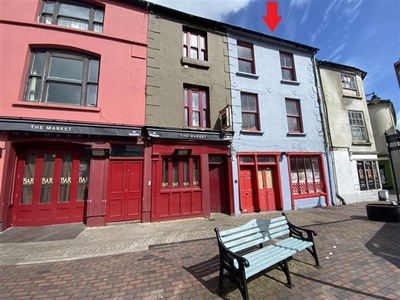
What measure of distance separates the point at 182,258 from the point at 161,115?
19.5 feet

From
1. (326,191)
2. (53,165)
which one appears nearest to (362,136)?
(326,191)

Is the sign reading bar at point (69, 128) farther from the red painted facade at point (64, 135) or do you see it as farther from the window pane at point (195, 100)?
the window pane at point (195, 100)

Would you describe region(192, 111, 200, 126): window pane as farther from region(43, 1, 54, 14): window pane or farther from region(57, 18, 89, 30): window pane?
region(43, 1, 54, 14): window pane

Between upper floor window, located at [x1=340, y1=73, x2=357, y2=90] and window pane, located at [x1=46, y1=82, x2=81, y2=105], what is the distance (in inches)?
651

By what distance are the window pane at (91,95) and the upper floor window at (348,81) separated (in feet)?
52.0

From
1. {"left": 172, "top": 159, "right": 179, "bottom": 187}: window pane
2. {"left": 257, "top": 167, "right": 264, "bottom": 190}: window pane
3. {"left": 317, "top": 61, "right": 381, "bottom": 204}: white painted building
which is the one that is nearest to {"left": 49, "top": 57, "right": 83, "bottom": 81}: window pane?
{"left": 172, "top": 159, "right": 179, "bottom": 187}: window pane

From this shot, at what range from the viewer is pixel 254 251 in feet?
12.6

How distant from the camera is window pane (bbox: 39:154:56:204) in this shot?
7125 mm

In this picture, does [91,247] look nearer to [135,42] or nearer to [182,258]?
[182,258]

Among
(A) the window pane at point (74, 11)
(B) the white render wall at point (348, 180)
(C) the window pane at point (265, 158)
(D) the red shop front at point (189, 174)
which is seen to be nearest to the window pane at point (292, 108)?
(C) the window pane at point (265, 158)

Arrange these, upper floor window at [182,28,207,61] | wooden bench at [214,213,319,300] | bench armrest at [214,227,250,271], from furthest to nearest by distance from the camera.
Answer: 1. upper floor window at [182,28,207,61]
2. wooden bench at [214,213,319,300]
3. bench armrest at [214,227,250,271]

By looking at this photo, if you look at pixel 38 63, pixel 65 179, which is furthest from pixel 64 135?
pixel 38 63

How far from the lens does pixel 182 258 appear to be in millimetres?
4551

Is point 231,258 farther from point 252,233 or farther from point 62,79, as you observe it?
point 62,79
